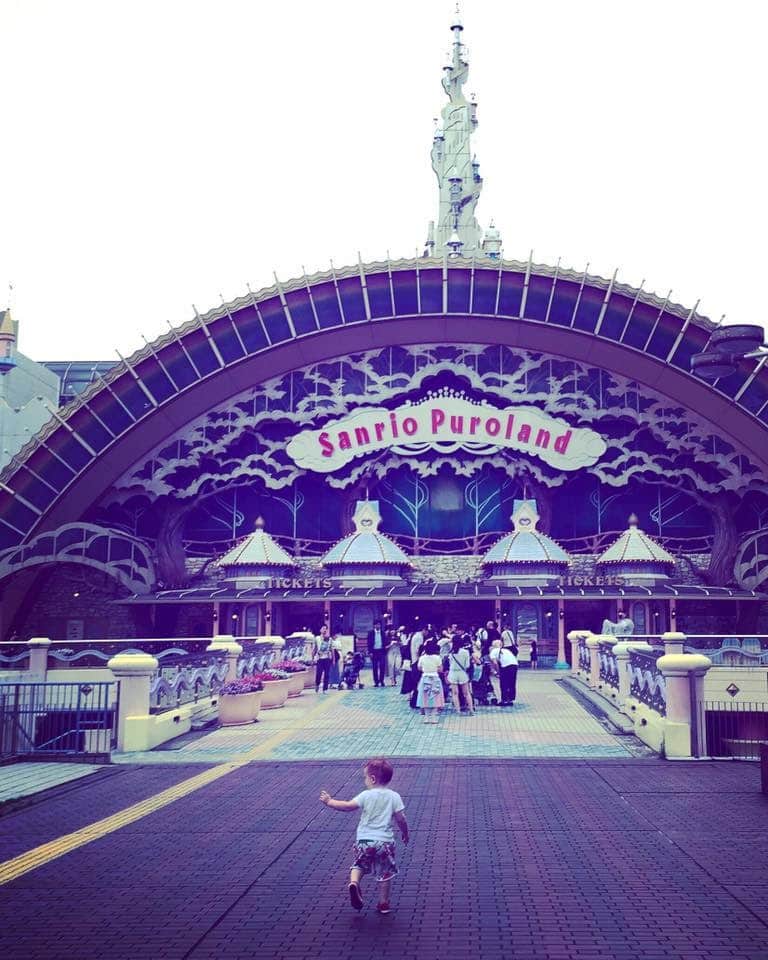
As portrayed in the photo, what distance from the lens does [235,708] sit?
2255 centimetres

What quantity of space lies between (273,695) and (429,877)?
676 inches

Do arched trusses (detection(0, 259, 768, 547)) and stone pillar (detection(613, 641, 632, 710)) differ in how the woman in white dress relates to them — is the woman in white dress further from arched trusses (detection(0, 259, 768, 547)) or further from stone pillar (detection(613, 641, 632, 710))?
arched trusses (detection(0, 259, 768, 547))

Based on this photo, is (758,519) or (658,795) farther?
(758,519)

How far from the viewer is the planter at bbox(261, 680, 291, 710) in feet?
85.3

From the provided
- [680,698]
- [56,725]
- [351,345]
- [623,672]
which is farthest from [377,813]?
[351,345]

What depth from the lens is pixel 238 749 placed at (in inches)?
748

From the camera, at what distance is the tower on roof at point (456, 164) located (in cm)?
6831

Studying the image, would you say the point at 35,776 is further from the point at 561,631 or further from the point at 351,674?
the point at 561,631

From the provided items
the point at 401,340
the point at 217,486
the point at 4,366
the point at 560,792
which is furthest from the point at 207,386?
the point at 560,792

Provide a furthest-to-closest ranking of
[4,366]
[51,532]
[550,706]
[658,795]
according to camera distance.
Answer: [4,366], [51,532], [550,706], [658,795]

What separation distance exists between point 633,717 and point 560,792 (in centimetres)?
779

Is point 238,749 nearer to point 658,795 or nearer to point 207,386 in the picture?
point 658,795

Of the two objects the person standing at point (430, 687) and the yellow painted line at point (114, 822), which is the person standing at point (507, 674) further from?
the yellow painted line at point (114, 822)

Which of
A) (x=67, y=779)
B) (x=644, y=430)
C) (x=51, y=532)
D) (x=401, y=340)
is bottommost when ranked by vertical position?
(x=67, y=779)
